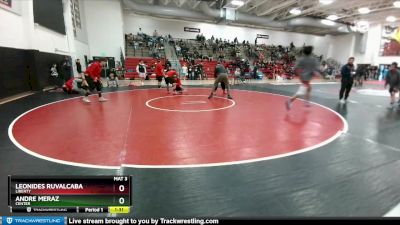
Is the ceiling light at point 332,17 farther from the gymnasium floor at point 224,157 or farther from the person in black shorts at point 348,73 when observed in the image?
the gymnasium floor at point 224,157

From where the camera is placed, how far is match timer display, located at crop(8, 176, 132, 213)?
6.32 ft

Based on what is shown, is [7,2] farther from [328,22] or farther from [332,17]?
[328,22]

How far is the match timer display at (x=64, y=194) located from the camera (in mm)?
1926

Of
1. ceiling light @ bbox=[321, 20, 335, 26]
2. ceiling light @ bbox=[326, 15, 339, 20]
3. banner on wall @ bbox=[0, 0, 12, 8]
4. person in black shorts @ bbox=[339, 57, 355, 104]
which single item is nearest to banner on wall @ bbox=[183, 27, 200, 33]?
ceiling light @ bbox=[321, 20, 335, 26]

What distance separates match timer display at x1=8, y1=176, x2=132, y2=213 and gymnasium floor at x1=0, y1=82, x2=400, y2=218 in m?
0.70

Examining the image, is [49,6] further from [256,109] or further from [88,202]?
[88,202]

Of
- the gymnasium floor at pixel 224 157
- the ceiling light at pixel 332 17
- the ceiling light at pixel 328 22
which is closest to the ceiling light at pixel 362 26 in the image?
the ceiling light at pixel 328 22

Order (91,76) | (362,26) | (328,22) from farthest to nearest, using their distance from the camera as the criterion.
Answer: (362,26)
(328,22)
(91,76)

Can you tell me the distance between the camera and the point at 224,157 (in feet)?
13.6

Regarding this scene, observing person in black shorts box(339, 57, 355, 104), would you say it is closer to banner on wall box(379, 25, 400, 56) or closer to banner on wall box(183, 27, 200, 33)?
banner on wall box(183, 27, 200, 33)

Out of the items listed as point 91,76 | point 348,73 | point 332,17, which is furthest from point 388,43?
point 91,76

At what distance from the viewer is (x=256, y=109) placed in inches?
323

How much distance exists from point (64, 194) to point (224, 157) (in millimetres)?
2618

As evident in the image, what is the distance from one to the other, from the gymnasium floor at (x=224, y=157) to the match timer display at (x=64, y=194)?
70 cm
